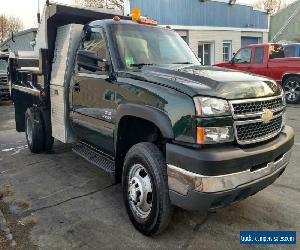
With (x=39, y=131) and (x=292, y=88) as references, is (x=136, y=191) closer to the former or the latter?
(x=39, y=131)

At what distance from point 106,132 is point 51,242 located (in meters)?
1.41

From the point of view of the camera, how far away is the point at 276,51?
12.1 m

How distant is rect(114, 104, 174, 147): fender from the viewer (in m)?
3.12

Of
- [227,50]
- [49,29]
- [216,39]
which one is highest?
[216,39]

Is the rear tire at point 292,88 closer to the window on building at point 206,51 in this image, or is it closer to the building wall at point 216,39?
the building wall at point 216,39

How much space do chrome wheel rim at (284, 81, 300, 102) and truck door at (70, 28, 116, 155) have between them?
8846 millimetres

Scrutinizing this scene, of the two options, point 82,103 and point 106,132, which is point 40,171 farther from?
point 106,132

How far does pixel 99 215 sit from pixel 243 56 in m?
9.94

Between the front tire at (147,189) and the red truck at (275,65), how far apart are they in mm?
9460

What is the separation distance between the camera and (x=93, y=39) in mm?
4645

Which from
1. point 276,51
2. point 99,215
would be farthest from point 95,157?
point 276,51

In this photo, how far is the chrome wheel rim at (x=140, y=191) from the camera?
345 cm

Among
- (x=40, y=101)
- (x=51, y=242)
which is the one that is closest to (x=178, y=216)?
(x=51, y=242)

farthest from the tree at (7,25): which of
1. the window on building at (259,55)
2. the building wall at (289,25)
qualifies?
the window on building at (259,55)
